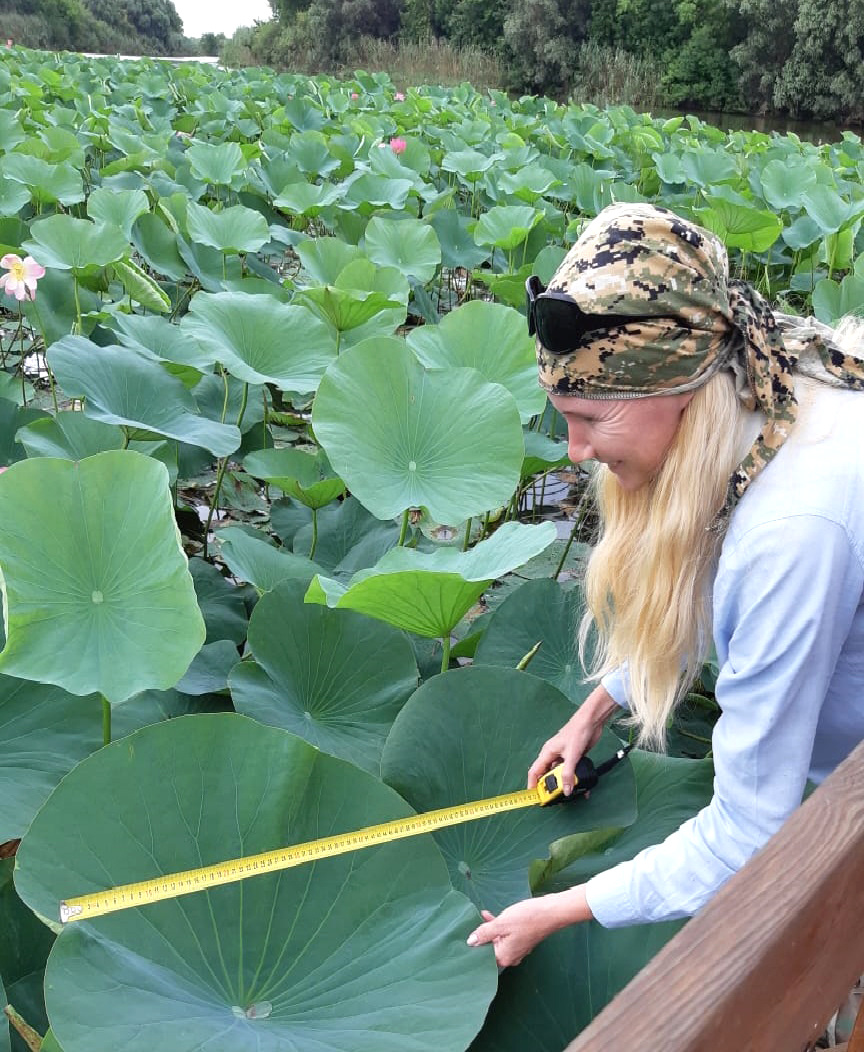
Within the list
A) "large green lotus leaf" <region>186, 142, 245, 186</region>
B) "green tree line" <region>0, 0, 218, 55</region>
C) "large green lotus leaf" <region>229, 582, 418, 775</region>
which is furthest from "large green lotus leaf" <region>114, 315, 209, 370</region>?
"green tree line" <region>0, 0, 218, 55</region>

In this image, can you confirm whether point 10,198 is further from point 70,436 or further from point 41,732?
point 41,732

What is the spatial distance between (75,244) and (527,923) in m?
2.40

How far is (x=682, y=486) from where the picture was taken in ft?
3.51

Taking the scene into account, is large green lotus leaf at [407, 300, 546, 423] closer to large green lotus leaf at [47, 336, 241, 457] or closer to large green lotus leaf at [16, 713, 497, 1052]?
large green lotus leaf at [47, 336, 241, 457]

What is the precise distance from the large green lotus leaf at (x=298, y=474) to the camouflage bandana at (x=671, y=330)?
3.68ft

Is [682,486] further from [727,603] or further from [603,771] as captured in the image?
[603,771]

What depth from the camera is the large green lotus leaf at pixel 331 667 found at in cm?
171

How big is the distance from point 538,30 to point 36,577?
81.5 feet

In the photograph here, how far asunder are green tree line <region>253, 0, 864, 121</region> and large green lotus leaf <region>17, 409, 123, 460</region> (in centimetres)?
2104

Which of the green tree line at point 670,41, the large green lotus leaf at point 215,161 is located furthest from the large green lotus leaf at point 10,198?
the green tree line at point 670,41

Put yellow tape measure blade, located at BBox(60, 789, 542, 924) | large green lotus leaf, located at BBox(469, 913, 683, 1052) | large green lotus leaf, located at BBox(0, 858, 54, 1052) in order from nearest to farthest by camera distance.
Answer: yellow tape measure blade, located at BBox(60, 789, 542, 924) < large green lotus leaf, located at BBox(469, 913, 683, 1052) < large green lotus leaf, located at BBox(0, 858, 54, 1052)

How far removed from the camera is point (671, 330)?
1.05m

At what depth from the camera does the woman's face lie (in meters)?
1.09

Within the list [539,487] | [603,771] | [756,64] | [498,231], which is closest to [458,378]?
[603,771]
